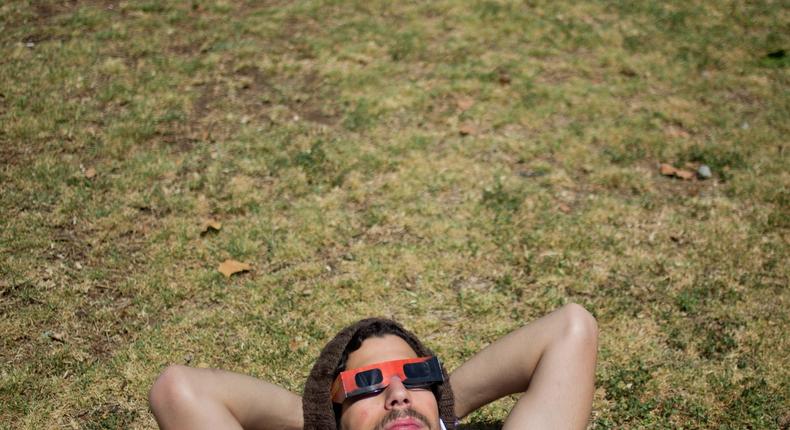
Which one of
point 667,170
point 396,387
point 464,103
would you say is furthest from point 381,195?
point 396,387

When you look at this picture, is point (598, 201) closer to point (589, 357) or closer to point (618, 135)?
point (618, 135)

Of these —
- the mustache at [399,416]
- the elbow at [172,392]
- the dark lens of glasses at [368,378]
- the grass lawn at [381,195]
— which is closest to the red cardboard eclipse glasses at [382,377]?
the dark lens of glasses at [368,378]

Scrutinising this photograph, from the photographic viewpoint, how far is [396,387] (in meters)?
2.78

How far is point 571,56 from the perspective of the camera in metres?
7.17

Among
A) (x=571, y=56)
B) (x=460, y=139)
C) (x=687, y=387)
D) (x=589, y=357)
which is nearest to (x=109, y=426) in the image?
(x=589, y=357)

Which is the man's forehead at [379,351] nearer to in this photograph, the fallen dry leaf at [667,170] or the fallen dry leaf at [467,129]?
the fallen dry leaf at [467,129]

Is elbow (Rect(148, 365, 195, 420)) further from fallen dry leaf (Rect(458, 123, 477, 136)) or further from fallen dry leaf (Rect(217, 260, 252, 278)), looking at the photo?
fallen dry leaf (Rect(458, 123, 477, 136))

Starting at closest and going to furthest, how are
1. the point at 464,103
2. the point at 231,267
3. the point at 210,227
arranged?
the point at 231,267
the point at 210,227
the point at 464,103

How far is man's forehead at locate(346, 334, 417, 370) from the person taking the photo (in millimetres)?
2965

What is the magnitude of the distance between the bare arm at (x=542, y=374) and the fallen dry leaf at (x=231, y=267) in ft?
5.86

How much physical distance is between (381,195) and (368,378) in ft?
8.36

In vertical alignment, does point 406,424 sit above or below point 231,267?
above

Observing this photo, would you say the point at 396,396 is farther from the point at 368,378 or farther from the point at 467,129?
the point at 467,129

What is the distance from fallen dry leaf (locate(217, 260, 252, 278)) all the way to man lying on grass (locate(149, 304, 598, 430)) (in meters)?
1.47
